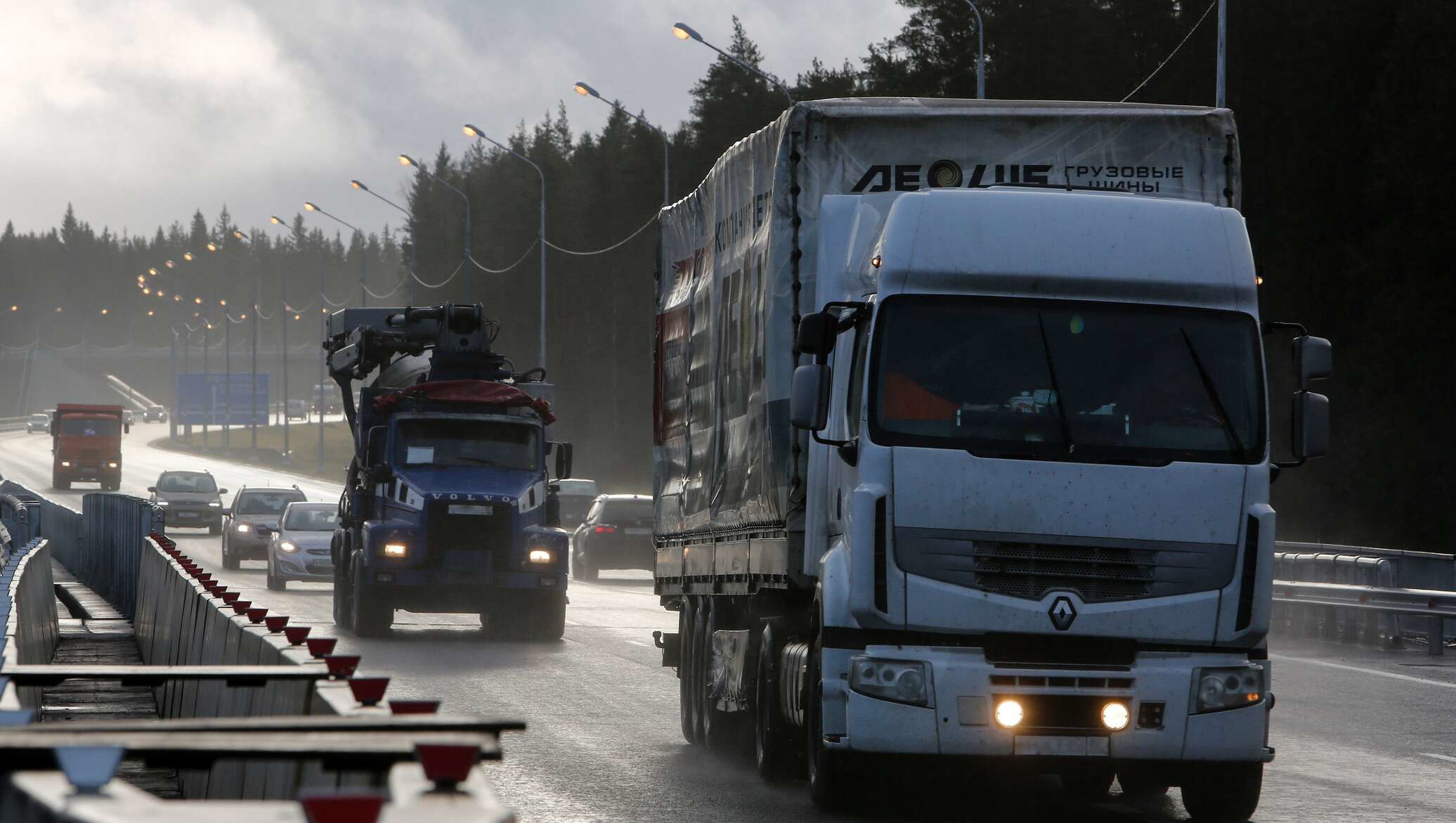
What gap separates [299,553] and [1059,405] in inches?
990

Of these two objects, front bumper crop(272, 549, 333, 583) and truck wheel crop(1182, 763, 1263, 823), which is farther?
front bumper crop(272, 549, 333, 583)

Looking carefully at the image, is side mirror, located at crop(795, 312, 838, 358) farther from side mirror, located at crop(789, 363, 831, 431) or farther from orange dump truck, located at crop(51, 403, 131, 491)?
orange dump truck, located at crop(51, 403, 131, 491)

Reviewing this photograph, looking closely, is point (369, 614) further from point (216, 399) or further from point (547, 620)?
point (216, 399)

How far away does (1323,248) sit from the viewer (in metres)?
51.6

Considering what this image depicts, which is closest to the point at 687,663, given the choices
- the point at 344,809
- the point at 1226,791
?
the point at 1226,791

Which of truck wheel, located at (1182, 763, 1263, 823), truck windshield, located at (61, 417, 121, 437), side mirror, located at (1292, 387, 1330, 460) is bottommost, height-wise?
truck wheel, located at (1182, 763, 1263, 823)

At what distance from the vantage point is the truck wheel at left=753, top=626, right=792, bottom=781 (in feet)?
38.1

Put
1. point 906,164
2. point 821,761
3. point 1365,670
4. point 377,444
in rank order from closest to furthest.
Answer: point 821,761, point 906,164, point 1365,670, point 377,444

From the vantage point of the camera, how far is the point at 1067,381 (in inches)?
401

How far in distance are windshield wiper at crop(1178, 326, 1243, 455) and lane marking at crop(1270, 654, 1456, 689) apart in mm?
→ 9606

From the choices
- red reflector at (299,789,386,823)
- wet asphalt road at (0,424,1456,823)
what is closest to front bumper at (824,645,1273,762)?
wet asphalt road at (0,424,1456,823)

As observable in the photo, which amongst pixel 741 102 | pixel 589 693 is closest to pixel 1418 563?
pixel 589 693

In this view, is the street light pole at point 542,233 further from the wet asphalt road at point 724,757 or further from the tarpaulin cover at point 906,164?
the tarpaulin cover at point 906,164

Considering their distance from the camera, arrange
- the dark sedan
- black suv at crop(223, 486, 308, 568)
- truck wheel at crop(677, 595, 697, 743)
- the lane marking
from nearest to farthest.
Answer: truck wheel at crop(677, 595, 697, 743), the lane marking, the dark sedan, black suv at crop(223, 486, 308, 568)
